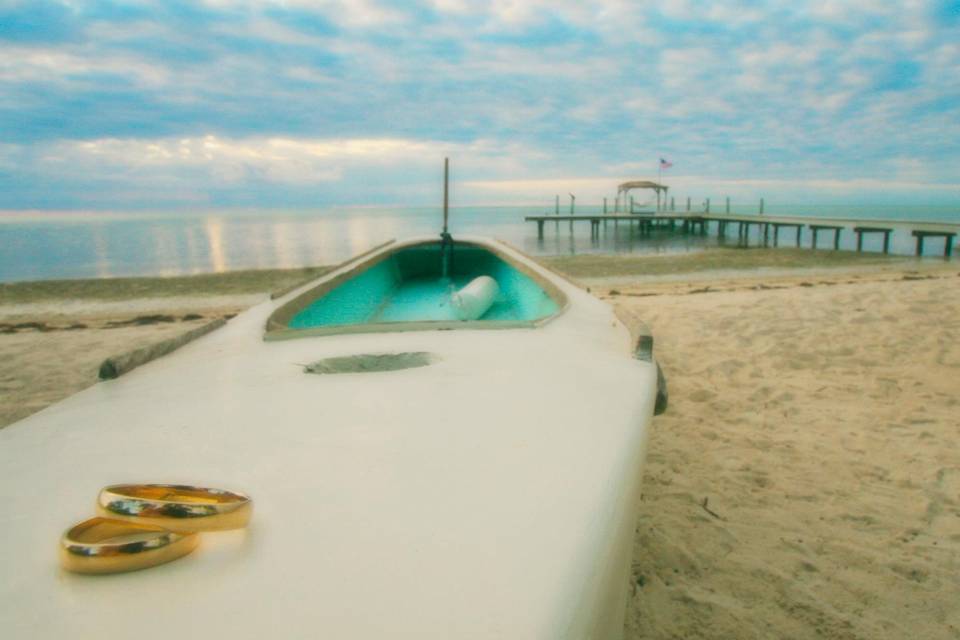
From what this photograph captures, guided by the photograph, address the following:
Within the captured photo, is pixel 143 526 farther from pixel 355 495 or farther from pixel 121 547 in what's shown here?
pixel 355 495

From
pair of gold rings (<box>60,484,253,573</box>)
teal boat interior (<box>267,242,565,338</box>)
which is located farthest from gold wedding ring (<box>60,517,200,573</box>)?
teal boat interior (<box>267,242,565,338</box>)

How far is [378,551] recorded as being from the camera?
95cm

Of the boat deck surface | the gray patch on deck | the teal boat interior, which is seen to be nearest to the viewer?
the boat deck surface

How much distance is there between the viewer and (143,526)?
0.90m

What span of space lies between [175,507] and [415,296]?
522cm

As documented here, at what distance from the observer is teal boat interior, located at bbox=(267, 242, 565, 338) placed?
287 centimetres

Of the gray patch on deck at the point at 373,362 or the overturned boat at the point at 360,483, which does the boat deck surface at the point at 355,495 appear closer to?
the overturned boat at the point at 360,483

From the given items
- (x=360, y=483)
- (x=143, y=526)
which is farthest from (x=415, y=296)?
(x=143, y=526)

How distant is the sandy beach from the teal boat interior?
131cm

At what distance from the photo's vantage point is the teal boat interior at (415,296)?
2.87 m

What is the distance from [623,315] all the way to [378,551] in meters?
2.42

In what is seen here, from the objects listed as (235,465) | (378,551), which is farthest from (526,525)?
(235,465)

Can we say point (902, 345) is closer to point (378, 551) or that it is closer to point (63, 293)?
point (378, 551)

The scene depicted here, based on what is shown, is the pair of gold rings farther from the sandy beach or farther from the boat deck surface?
the sandy beach
